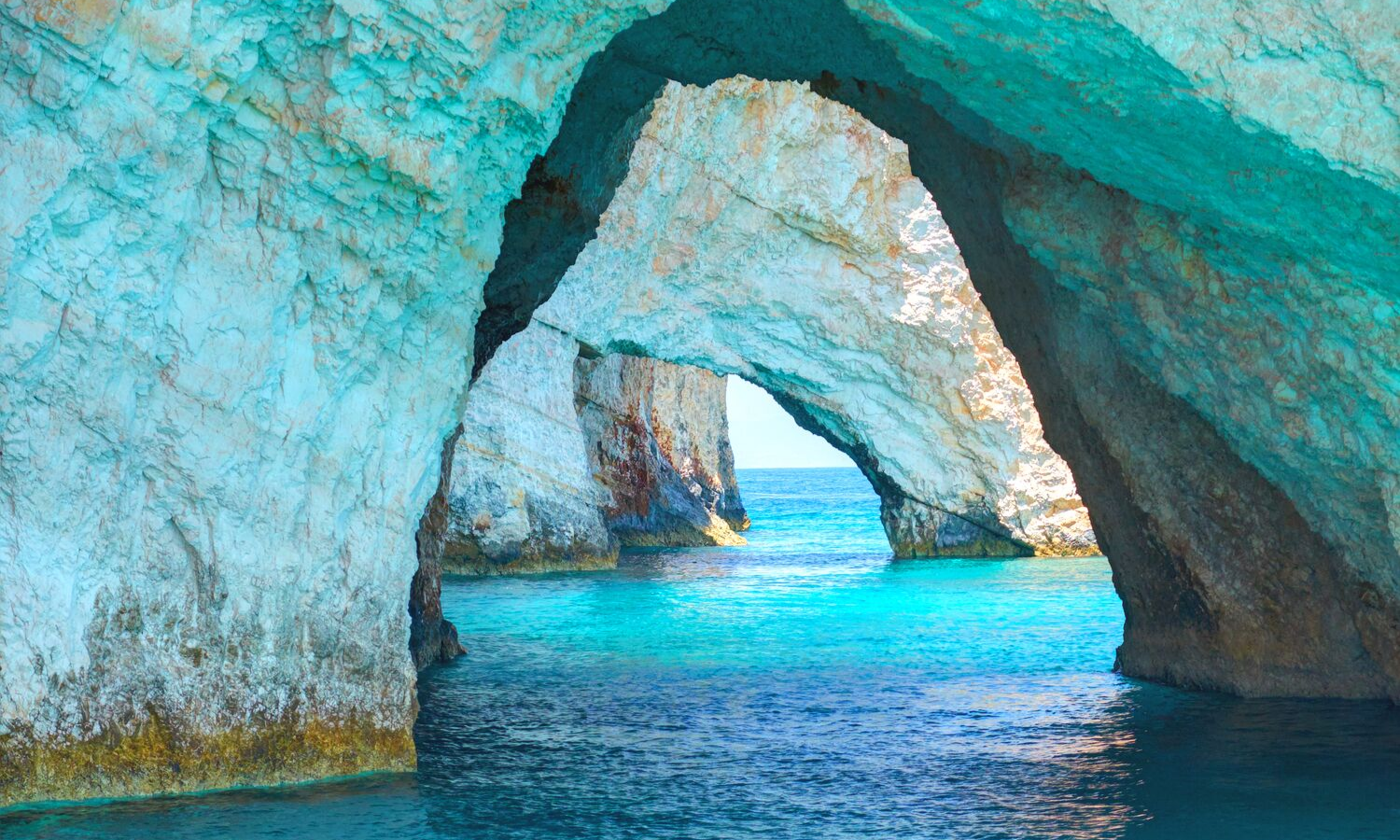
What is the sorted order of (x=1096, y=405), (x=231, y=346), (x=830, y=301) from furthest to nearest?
(x=830, y=301) < (x=1096, y=405) < (x=231, y=346)

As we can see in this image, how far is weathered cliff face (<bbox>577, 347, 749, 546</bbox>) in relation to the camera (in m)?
35.1

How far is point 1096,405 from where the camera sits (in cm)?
1193

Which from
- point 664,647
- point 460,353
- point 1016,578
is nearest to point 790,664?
point 664,647

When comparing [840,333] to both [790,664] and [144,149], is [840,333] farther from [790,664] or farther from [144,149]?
[144,149]

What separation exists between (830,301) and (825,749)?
58.6ft

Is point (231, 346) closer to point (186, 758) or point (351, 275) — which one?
point (351, 275)

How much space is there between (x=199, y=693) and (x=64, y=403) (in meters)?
1.96

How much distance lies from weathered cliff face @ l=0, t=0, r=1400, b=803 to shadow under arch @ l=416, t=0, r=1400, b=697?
26cm

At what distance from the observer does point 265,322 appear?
861 centimetres

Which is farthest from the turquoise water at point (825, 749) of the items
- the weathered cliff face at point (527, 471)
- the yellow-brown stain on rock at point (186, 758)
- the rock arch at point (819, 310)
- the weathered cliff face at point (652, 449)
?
the weathered cliff face at point (652, 449)

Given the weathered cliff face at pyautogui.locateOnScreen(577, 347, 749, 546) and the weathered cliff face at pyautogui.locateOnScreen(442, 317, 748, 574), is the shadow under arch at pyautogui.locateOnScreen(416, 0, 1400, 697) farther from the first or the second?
the weathered cliff face at pyautogui.locateOnScreen(577, 347, 749, 546)

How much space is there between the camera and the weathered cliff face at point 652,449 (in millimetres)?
35125

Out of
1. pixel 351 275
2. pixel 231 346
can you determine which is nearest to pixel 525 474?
pixel 351 275

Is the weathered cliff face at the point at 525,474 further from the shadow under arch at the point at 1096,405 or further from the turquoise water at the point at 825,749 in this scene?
the shadow under arch at the point at 1096,405
